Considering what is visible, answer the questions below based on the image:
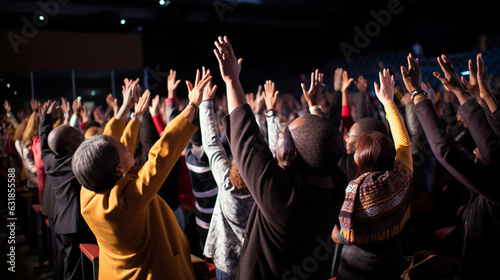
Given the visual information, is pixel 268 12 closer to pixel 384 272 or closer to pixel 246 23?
pixel 246 23

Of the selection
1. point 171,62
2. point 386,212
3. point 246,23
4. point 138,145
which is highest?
point 246,23

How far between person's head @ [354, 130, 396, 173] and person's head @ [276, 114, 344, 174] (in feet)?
1.39

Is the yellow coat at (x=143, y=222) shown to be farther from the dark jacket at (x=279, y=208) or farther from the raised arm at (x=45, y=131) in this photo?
the raised arm at (x=45, y=131)

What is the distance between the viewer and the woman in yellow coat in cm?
126

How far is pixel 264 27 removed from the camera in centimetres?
1242

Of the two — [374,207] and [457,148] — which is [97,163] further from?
[457,148]

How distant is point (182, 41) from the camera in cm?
1088

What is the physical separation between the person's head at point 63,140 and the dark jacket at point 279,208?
1532 millimetres

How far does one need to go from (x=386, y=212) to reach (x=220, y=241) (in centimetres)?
Answer: 82

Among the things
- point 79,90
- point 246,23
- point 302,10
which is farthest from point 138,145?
point 302,10

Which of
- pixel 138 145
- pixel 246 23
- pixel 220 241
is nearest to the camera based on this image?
pixel 220 241

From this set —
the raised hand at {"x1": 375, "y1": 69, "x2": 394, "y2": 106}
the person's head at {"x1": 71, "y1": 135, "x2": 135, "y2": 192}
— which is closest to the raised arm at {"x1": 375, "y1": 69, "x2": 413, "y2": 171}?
the raised hand at {"x1": 375, "y1": 69, "x2": 394, "y2": 106}

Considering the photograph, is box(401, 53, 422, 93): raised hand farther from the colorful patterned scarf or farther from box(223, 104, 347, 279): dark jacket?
box(223, 104, 347, 279): dark jacket

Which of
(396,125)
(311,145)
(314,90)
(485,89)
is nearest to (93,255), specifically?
(311,145)
